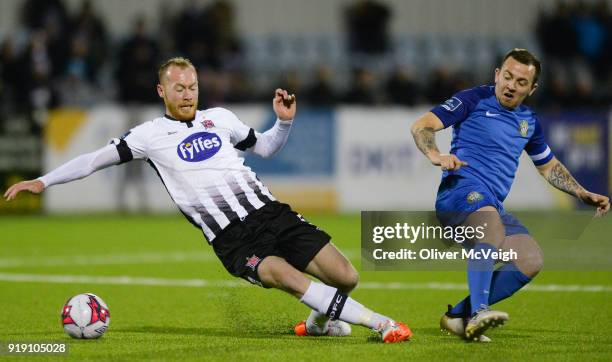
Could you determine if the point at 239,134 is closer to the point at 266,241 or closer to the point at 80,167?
the point at 266,241

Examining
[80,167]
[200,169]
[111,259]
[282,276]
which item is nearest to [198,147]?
[200,169]

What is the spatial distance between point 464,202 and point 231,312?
2.19 m

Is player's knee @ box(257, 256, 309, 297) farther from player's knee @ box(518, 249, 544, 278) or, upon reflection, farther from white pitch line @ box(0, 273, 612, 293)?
white pitch line @ box(0, 273, 612, 293)

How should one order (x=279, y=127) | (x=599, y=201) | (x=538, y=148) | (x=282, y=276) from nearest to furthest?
(x=282, y=276), (x=599, y=201), (x=279, y=127), (x=538, y=148)

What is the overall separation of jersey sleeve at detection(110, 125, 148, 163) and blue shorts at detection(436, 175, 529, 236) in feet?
6.91

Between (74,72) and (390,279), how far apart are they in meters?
10.0

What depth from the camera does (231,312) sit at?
28.8ft

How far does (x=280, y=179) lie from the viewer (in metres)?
19.2

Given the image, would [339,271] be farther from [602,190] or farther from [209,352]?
[602,190]

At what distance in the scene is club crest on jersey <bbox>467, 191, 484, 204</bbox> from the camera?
25.0 ft

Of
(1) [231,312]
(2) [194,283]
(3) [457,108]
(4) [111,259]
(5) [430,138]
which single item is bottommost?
(4) [111,259]

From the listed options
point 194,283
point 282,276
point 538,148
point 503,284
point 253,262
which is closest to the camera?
point 282,276

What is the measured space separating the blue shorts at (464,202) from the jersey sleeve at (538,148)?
67 centimetres

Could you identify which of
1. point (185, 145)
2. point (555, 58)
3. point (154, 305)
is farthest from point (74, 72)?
point (185, 145)
